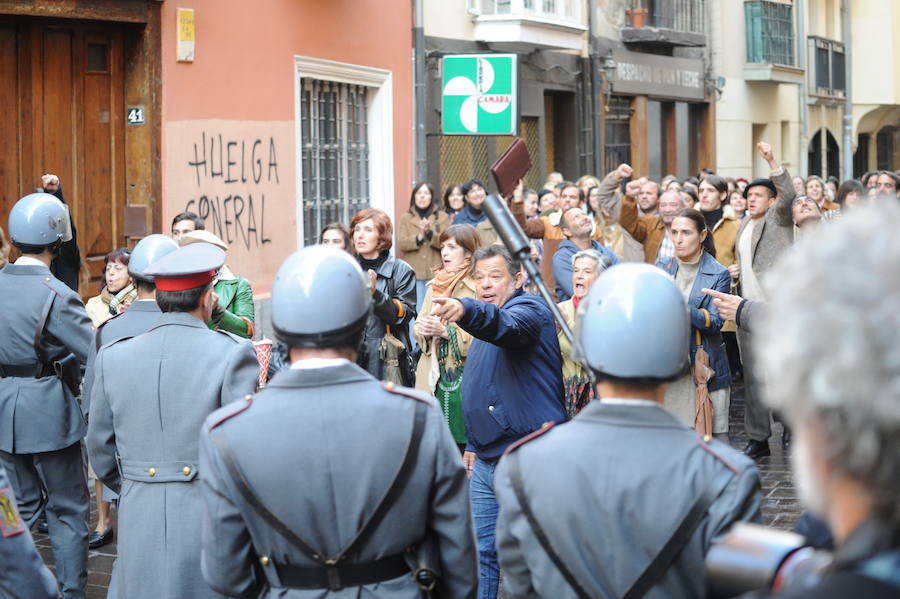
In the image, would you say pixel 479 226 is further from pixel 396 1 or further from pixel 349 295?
pixel 349 295

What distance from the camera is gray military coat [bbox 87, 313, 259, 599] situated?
14.3 feet

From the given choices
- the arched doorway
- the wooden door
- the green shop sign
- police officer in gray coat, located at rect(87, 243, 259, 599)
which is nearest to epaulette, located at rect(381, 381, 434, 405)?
police officer in gray coat, located at rect(87, 243, 259, 599)

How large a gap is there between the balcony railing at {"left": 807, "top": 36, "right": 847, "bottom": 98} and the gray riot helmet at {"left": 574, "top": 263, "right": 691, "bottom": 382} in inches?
1202

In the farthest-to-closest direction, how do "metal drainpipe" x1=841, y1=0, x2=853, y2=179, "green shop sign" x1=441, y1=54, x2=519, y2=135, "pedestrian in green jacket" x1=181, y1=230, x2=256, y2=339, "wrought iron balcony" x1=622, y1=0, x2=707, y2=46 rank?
"metal drainpipe" x1=841, y1=0, x2=853, y2=179 → "wrought iron balcony" x1=622, y1=0, x2=707, y2=46 → "green shop sign" x1=441, y1=54, x2=519, y2=135 → "pedestrian in green jacket" x1=181, y1=230, x2=256, y2=339

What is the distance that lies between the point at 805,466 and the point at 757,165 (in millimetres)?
28634

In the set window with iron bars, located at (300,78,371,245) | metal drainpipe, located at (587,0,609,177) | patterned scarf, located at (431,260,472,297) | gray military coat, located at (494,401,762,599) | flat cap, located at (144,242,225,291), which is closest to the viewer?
gray military coat, located at (494,401,762,599)

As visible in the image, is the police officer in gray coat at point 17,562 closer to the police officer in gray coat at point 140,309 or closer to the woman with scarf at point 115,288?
the police officer in gray coat at point 140,309

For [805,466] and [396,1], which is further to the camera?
[396,1]

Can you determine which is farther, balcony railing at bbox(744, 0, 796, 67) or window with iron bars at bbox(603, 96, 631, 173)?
balcony railing at bbox(744, 0, 796, 67)

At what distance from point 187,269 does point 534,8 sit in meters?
15.5

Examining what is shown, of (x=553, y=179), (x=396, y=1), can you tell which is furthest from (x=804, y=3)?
(x=396, y=1)

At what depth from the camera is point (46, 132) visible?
10.8 meters

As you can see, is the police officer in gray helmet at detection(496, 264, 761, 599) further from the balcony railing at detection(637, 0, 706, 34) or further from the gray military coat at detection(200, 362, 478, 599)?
the balcony railing at detection(637, 0, 706, 34)

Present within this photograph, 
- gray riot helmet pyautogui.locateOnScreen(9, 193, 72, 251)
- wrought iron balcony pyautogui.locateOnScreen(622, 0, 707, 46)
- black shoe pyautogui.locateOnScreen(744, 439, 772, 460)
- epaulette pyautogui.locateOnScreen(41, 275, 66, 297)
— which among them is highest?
wrought iron balcony pyautogui.locateOnScreen(622, 0, 707, 46)
